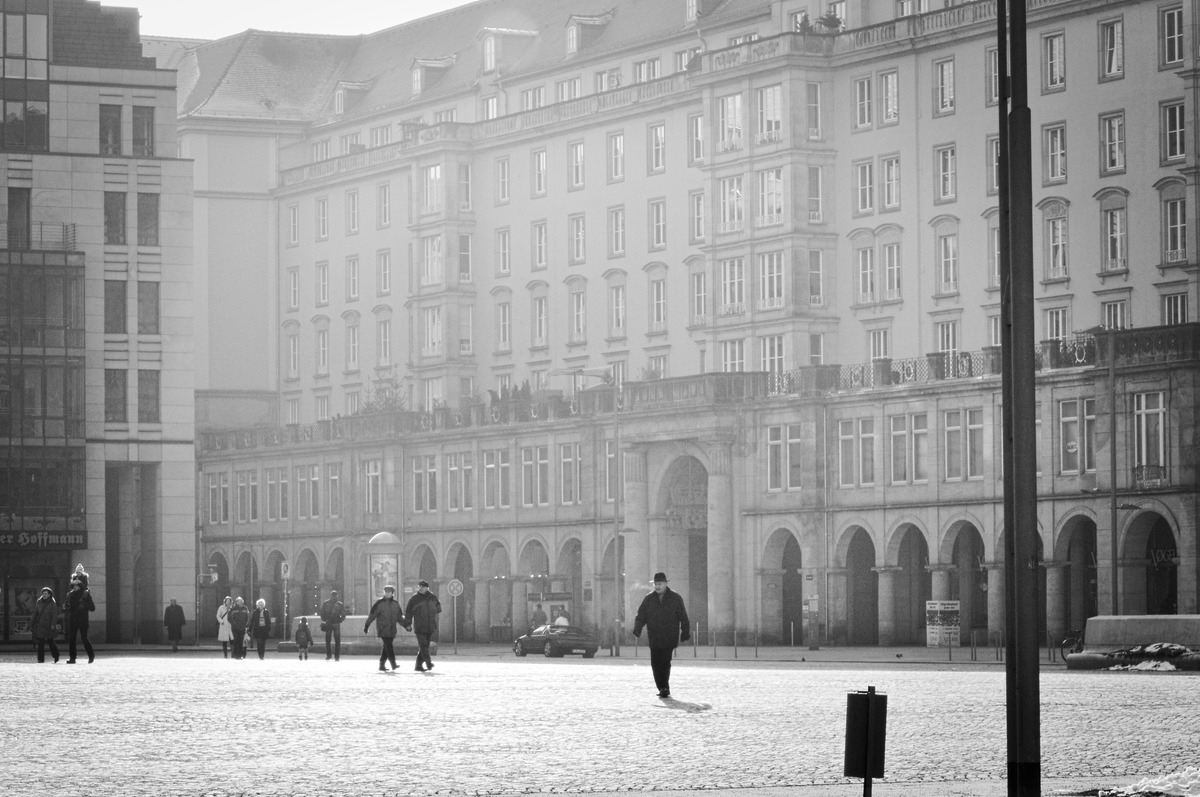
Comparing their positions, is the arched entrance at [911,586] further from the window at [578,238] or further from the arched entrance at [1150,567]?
the window at [578,238]

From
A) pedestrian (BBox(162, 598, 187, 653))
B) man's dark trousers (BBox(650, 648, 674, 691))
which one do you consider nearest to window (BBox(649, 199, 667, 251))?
pedestrian (BBox(162, 598, 187, 653))

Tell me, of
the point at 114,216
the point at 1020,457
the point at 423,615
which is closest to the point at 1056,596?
the point at 114,216

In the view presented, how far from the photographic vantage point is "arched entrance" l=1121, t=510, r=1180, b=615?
77562 mm

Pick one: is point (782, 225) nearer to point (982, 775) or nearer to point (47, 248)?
point (47, 248)

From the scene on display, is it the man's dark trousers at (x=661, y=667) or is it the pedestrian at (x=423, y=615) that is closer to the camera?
the man's dark trousers at (x=661, y=667)

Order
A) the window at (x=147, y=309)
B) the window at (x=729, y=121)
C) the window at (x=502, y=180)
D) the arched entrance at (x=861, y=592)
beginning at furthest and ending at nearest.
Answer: the window at (x=502, y=180) < the window at (x=729, y=121) < the window at (x=147, y=309) < the arched entrance at (x=861, y=592)

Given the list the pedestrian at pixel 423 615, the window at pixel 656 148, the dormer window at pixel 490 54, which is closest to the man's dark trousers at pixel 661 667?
the pedestrian at pixel 423 615

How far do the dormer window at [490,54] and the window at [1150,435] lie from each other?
192ft

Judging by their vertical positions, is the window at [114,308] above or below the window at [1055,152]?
below

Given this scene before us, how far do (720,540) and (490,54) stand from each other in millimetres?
42884

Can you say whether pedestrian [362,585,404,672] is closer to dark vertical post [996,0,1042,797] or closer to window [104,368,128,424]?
dark vertical post [996,0,1042,797]

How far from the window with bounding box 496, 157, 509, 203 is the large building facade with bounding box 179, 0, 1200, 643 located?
19cm

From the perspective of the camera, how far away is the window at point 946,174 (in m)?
98.1

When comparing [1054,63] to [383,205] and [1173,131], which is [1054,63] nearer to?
[1173,131]
